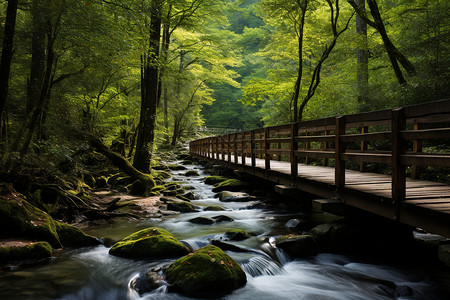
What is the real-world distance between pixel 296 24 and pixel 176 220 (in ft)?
33.1

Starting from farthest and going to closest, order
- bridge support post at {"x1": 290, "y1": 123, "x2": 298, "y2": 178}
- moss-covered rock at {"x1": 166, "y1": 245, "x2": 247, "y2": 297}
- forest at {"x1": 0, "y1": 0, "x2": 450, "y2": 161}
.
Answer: bridge support post at {"x1": 290, "y1": 123, "x2": 298, "y2": 178}
forest at {"x1": 0, "y1": 0, "x2": 450, "y2": 161}
moss-covered rock at {"x1": 166, "y1": 245, "x2": 247, "y2": 297}

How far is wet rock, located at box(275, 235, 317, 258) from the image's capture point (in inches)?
225

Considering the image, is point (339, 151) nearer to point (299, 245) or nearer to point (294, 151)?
point (294, 151)

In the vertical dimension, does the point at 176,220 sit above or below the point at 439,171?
below

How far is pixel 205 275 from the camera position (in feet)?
13.5

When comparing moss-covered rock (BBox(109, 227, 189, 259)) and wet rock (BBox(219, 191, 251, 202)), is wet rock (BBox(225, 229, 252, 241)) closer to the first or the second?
moss-covered rock (BBox(109, 227, 189, 259))

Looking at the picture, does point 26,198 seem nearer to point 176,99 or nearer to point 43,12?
point 43,12

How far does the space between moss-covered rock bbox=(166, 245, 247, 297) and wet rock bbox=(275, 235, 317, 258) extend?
158 cm

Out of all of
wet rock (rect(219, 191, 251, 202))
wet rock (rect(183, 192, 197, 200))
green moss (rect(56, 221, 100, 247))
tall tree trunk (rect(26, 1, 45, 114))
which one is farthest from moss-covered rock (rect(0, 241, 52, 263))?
wet rock (rect(219, 191, 251, 202))

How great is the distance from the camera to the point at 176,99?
27.9 metres

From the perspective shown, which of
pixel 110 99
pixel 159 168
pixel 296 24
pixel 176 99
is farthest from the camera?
pixel 176 99

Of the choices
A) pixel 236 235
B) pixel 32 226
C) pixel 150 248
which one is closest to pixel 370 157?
pixel 236 235

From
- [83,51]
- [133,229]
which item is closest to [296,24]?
[83,51]

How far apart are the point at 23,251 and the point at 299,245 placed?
15.6 ft
